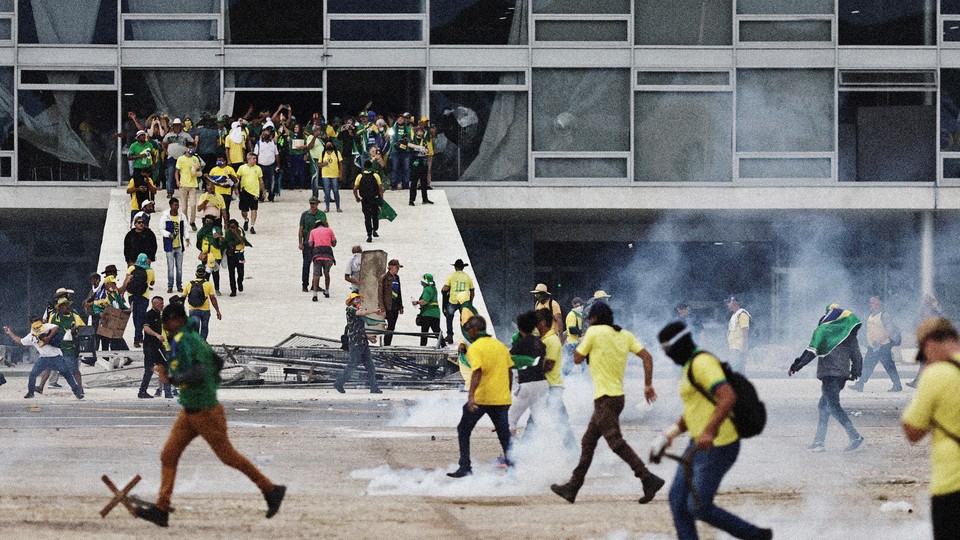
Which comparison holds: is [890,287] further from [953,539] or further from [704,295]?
[953,539]

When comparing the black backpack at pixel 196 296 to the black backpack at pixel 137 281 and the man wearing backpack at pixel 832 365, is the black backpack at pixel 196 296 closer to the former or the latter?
the black backpack at pixel 137 281

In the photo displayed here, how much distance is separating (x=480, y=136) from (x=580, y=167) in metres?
2.34

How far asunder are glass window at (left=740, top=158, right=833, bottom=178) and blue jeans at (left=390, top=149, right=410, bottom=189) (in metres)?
7.59

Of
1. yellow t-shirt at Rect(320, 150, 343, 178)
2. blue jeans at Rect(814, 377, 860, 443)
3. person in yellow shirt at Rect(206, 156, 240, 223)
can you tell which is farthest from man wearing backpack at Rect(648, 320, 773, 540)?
yellow t-shirt at Rect(320, 150, 343, 178)

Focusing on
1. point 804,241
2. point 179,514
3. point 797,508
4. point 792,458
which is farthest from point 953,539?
point 804,241

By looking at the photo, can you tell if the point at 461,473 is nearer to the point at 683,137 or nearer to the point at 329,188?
the point at 329,188

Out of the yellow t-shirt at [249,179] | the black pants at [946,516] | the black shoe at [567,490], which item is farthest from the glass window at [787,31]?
the black pants at [946,516]

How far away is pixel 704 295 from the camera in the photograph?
3534 centimetres

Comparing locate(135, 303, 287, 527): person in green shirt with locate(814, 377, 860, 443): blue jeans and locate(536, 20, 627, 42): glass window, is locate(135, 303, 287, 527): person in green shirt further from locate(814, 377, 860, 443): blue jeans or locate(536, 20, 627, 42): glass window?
locate(536, 20, 627, 42): glass window

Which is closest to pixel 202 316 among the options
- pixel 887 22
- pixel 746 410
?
pixel 746 410

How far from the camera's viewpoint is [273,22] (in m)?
34.2

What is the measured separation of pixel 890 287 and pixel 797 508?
A: 25.7 m

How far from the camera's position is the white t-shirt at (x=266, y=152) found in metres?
29.9

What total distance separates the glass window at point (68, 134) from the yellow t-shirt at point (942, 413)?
29084 mm
